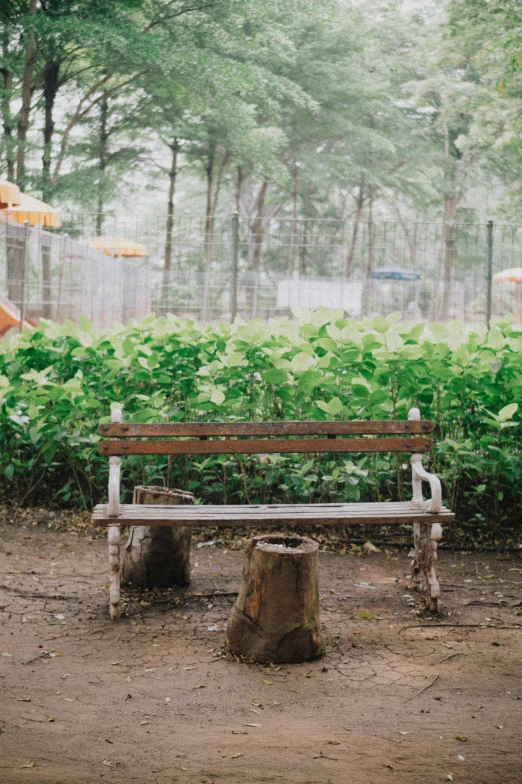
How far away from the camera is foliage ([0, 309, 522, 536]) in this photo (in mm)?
4867

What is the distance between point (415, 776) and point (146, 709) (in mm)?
940

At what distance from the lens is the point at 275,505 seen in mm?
4023

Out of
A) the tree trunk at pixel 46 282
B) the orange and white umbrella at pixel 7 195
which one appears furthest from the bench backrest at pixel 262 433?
the tree trunk at pixel 46 282

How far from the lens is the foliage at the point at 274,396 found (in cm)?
487

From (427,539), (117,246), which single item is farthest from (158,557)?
(117,246)

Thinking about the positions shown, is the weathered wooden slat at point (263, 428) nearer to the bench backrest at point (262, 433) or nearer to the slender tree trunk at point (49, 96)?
the bench backrest at point (262, 433)

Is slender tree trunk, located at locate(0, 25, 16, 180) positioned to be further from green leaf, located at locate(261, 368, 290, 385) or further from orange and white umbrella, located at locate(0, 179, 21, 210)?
green leaf, located at locate(261, 368, 290, 385)

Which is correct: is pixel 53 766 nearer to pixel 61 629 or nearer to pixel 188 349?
pixel 61 629

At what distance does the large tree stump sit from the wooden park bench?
0.19 meters

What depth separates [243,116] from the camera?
885 inches

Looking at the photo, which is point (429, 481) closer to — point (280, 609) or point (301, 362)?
point (280, 609)

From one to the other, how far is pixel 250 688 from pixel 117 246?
13738mm

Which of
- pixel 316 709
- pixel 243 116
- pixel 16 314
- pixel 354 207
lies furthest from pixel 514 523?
pixel 354 207

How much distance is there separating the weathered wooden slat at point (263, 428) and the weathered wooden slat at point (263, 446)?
5 cm
